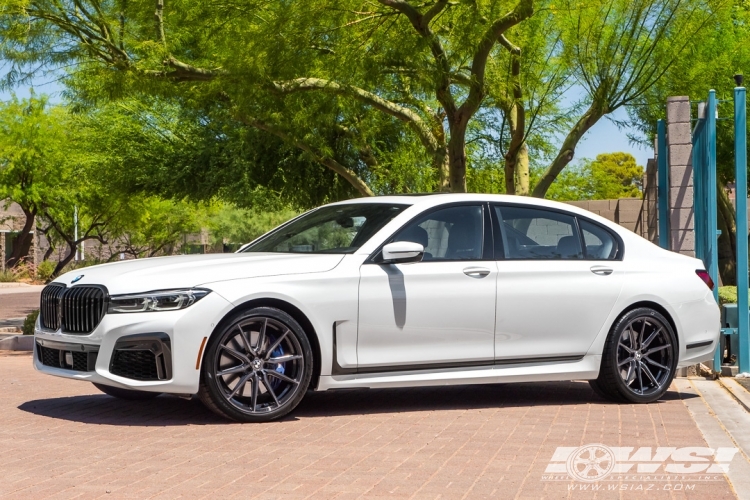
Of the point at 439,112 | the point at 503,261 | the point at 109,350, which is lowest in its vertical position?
the point at 109,350

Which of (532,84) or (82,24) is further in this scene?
(532,84)

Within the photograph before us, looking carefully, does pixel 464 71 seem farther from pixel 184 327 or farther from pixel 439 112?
pixel 184 327

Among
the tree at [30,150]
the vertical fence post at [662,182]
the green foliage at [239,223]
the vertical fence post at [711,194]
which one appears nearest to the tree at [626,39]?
the vertical fence post at [662,182]

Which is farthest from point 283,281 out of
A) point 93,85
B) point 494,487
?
point 93,85

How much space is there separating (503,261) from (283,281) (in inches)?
72.3

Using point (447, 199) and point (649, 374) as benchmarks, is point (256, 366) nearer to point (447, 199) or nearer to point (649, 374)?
point (447, 199)

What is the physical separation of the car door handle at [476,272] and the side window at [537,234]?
291 millimetres

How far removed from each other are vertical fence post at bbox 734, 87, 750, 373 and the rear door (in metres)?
1.89

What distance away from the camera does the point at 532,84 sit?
17.8 meters

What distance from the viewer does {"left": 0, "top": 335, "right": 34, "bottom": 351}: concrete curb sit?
1562 centimetres

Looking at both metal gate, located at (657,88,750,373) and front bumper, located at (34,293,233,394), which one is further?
metal gate, located at (657,88,750,373)

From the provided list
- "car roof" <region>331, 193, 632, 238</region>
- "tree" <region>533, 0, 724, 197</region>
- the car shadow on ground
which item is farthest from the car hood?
"tree" <region>533, 0, 724, 197</region>

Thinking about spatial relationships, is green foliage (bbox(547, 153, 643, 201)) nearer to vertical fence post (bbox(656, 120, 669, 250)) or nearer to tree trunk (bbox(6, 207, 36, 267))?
tree trunk (bbox(6, 207, 36, 267))

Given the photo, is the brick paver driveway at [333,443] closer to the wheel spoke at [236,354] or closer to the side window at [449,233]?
the wheel spoke at [236,354]
